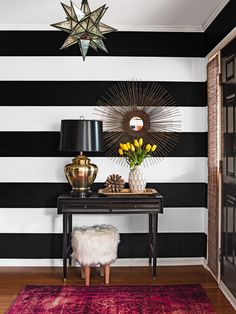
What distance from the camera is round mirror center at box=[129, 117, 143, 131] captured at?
449 cm

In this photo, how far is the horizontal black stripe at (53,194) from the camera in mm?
4480

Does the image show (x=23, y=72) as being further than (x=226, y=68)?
Yes

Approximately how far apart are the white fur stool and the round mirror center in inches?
46.3

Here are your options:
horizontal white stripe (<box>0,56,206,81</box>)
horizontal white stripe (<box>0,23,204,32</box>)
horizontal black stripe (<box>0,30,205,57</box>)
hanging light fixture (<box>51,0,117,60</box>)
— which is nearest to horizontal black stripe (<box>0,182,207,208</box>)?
horizontal white stripe (<box>0,56,206,81</box>)

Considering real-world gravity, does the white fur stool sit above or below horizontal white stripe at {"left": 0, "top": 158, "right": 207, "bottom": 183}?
below

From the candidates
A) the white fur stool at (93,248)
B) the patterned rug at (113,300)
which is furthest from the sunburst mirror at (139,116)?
the patterned rug at (113,300)

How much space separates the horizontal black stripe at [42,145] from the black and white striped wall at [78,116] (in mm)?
11

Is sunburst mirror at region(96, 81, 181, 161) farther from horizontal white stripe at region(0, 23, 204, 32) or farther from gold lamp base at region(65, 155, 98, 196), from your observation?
horizontal white stripe at region(0, 23, 204, 32)

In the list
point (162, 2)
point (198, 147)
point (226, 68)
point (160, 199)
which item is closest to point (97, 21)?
point (162, 2)

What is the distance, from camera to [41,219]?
14.8 feet

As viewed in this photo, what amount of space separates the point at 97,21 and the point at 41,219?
241 centimetres

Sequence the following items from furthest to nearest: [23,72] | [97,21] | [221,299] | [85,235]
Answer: [23,72] → [85,235] → [221,299] → [97,21]

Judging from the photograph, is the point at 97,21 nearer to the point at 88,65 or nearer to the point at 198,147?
the point at 88,65

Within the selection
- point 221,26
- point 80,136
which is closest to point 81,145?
point 80,136
